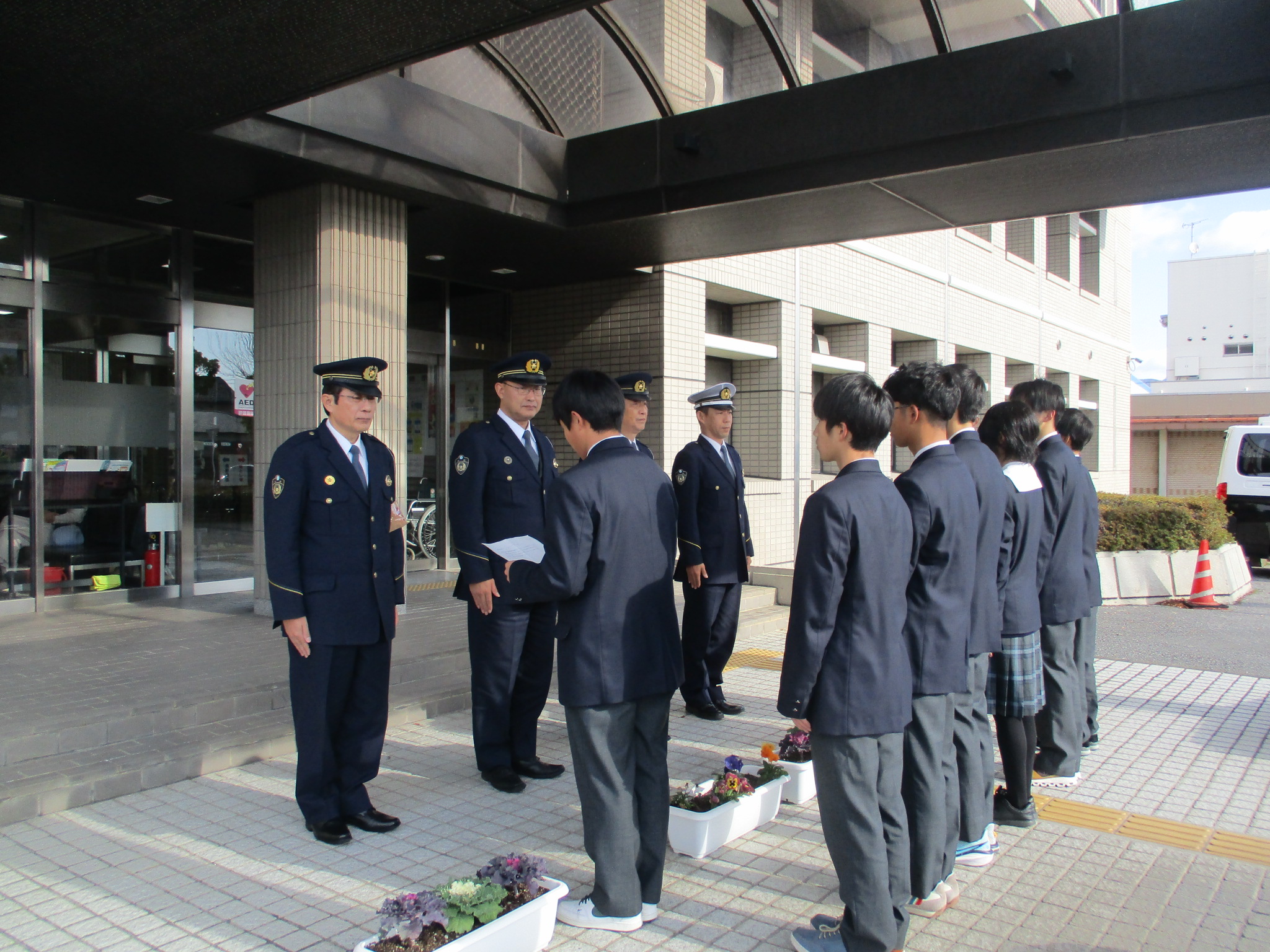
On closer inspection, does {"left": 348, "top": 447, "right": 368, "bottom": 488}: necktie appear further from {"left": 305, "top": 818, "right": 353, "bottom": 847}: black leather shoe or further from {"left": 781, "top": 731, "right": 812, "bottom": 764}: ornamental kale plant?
{"left": 781, "top": 731, "right": 812, "bottom": 764}: ornamental kale plant

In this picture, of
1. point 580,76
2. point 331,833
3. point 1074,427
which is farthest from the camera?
point 580,76

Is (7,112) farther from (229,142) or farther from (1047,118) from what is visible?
(1047,118)

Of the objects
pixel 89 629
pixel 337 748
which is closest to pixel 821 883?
pixel 337 748

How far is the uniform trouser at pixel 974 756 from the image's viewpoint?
338 cm

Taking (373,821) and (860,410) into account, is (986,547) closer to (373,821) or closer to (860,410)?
(860,410)

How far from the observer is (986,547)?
10.9 feet

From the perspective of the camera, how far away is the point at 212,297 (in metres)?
8.09

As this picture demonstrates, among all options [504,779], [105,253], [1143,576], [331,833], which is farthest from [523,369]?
[1143,576]

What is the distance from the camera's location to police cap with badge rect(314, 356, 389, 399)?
3.74 meters

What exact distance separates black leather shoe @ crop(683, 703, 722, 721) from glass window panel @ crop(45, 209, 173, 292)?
567cm

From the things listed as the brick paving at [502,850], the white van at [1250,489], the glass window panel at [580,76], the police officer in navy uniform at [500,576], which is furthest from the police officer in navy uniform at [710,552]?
the white van at [1250,489]

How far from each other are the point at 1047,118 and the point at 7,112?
19.4ft

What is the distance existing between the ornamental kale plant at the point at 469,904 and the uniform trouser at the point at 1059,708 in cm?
273

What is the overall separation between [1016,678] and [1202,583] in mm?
8114
